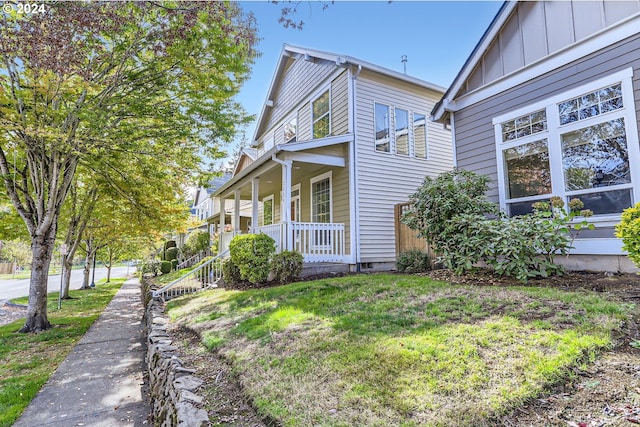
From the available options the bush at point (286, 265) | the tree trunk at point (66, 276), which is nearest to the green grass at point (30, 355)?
the tree trunk at point (66, 276)

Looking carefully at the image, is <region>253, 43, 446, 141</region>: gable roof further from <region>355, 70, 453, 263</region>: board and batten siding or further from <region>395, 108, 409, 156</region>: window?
<region>395, 108, 409, 156</region>: window

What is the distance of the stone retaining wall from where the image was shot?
2.74m

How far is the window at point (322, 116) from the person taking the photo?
1123 cm

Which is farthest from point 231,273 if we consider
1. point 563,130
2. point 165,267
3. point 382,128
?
point 165,267

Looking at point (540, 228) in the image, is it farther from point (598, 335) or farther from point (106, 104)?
point (106, 104)

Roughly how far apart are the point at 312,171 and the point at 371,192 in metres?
2.51

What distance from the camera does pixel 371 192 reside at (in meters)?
10.1

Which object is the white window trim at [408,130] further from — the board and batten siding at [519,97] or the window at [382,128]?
the board and batten siding at [519,97]

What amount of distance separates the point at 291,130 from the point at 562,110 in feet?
31.0

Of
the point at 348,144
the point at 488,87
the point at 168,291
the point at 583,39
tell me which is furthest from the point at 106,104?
the point at 583,39

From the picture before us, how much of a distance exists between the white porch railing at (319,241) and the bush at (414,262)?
1898 millimetres

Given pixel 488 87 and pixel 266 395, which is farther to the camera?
pixel 488 87

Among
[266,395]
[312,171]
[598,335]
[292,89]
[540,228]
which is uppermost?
[292,89]

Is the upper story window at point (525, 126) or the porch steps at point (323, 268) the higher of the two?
the upper story window at point (525, 126)
